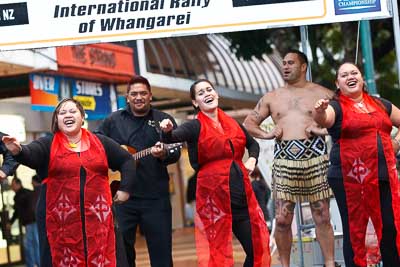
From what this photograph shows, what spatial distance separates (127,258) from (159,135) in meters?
1.08

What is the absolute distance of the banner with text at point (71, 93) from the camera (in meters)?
17.5

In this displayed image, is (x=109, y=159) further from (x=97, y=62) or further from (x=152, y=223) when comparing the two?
(x=97, y=62)

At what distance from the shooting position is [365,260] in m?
8.22

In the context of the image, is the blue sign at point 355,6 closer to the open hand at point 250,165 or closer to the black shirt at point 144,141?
the open hand at point 250,165

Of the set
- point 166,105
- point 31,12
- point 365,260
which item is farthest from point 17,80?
point 365,260

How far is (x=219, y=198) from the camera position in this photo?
8305 millimetres

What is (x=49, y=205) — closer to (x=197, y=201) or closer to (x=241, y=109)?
(x=197, y=201)

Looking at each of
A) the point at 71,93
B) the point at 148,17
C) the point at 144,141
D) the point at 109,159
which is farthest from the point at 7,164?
the point at 71,93

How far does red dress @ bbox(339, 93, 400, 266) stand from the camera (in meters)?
8.12

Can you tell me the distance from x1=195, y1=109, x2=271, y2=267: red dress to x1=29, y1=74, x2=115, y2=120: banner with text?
9.31 metres

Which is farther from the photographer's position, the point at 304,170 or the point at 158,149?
the point at 304,170

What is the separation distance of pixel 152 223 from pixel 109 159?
3.28ft

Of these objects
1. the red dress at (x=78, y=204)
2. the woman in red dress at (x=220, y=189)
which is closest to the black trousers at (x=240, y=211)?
the woman in red dress at (x=220, y=189)

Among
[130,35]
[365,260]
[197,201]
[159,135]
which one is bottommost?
[365,260]
